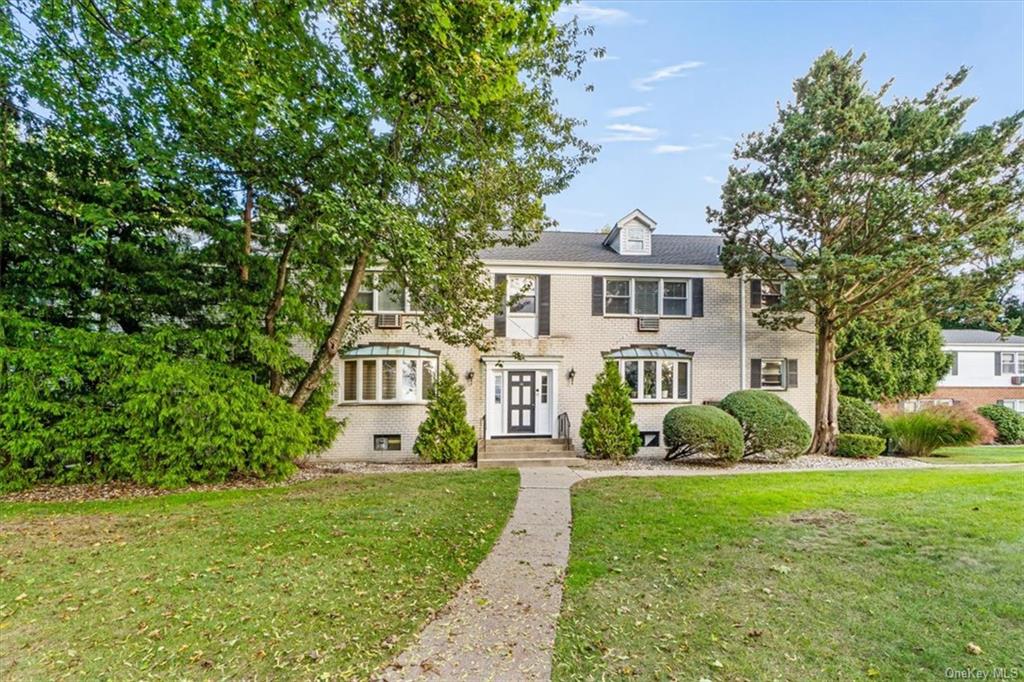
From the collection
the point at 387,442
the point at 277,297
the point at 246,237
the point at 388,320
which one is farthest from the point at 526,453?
the point at 246,237

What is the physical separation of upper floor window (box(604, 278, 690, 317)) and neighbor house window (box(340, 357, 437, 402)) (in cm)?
583

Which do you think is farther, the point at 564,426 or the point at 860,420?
the point at 860,420

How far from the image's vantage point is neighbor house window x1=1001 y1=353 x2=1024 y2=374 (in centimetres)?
2666

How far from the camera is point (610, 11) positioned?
9.18m

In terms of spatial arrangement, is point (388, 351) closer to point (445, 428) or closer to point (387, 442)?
point (387, 442)

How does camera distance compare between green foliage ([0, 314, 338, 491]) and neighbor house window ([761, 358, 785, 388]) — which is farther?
neighbor house window ([761, 358, 785, 388])

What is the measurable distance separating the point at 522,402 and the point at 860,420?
11253 millimetres

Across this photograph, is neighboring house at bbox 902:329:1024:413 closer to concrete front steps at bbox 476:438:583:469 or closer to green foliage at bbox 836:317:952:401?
green foliage at bbox 836:317:952:401

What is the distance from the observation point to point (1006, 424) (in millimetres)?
18797

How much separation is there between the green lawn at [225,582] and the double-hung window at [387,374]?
6.22 metres

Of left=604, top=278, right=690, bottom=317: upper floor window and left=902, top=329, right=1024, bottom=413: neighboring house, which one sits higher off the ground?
left=604, top=278, right=690, bottom=317: upper floor window

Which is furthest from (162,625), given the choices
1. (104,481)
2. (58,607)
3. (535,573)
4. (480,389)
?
(480,389)

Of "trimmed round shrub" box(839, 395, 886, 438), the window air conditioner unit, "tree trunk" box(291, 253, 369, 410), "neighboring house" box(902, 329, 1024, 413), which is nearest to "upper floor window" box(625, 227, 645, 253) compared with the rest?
the window air conditioner unit

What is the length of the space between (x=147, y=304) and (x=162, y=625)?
312 inches
